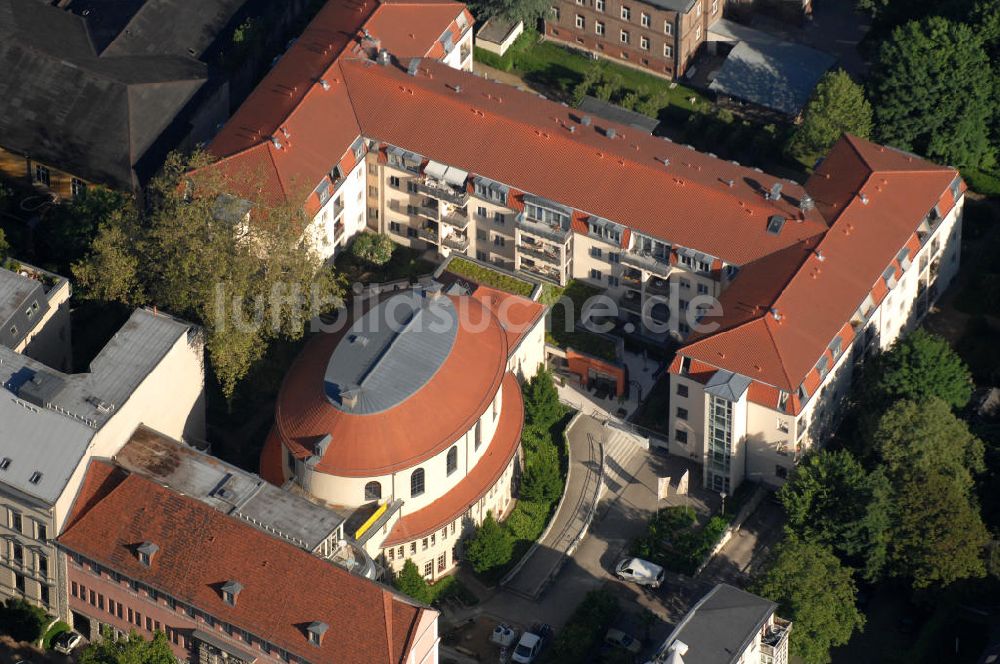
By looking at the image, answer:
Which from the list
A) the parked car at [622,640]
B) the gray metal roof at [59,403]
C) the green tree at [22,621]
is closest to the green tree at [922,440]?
the parked car at [622,640]

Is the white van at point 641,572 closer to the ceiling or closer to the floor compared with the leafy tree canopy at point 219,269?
closer to the floor

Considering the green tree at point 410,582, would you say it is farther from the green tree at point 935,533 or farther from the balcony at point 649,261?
the green tree at point 935,533


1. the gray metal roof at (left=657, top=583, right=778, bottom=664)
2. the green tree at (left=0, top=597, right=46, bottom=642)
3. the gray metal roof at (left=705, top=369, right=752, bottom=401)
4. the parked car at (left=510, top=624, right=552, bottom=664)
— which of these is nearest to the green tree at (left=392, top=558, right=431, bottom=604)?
the parked car at (left=510, top=624, right=552, bottom=664)

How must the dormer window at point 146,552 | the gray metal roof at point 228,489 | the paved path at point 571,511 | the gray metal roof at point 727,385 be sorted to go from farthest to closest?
the gray metal roof at point 727,385
the paved path at point 571,511
the gray metal roof at point 228,489
the dormer window at point 146,552

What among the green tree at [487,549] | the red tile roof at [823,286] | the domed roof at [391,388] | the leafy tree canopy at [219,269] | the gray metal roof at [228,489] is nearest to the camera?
the gray metal roof at [228,489]

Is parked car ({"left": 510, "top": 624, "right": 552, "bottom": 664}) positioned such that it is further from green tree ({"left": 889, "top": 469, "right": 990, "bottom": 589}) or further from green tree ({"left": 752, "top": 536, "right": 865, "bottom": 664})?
green tree ({"left": 889, "top": 469, "right": 990, "bottom": 589})

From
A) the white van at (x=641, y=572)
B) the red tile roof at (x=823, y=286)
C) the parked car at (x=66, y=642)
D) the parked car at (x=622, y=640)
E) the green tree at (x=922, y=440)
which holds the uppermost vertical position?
the red tile roof at (x=823, y=286)
